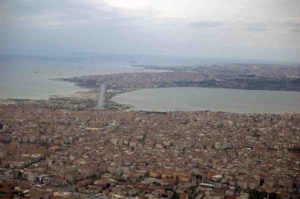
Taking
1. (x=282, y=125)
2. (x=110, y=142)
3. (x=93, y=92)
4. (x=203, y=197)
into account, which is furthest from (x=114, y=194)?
(x=93, y=92)

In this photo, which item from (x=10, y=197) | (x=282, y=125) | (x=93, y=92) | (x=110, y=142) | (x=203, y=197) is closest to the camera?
(x=10, y=197)

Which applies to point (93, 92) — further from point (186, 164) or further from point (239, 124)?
point (186, 164)

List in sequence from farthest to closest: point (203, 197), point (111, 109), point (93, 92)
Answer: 1. point (93, 92)
2. point (111, 109)
3. point (203, 197)

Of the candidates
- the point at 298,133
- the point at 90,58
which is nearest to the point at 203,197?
the point at 298,133

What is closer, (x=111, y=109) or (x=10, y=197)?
(x=10, y=197)

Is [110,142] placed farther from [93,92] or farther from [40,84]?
[40,84]

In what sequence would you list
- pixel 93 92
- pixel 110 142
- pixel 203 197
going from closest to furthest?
1. pixel 203 197
2. pixel 110 142
3. pixel 93 92
